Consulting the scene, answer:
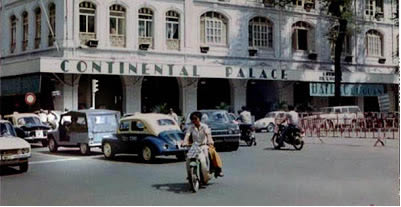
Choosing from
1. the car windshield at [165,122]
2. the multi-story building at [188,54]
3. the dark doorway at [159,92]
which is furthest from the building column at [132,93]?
the car windshield at [165,122]

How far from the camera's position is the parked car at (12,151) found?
29.9 feet

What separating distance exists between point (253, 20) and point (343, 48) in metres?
5.94

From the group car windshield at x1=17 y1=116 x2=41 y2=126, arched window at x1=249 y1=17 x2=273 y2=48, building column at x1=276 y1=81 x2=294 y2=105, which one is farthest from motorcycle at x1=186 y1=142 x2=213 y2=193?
arched window at x1=249 y1=17 x2=273 y2=48

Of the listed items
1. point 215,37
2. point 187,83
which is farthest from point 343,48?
point 187,83

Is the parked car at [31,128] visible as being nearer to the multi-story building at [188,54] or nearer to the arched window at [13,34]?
the multi-story building at [188,54]

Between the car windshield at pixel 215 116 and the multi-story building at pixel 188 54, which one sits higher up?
the multi-story building at pixel 188 54

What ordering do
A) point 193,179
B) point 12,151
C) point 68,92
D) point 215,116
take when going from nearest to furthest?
point 193,179, point 12,151, point 215,116, point 68,92

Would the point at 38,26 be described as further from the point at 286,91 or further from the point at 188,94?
the point at 286,91

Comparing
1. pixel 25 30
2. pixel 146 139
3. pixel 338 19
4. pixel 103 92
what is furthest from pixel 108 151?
pixel 338 19

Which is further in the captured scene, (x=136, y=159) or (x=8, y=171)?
(x=136, y=159)

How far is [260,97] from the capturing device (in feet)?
93.2

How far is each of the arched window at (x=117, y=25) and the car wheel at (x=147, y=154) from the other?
1312 centimetres

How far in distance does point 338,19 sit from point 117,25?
1199cm

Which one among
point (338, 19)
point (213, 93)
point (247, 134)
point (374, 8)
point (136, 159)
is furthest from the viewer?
point (338, 19)
